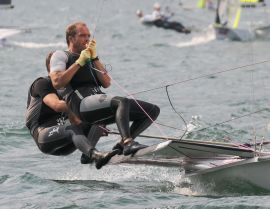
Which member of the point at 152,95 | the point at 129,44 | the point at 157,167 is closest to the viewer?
the point at 157,167

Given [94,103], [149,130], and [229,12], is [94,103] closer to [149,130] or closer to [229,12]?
[149,130]

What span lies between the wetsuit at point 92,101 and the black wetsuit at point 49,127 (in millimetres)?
148

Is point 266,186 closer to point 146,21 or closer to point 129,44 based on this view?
point 129,44

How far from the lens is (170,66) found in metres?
18.8

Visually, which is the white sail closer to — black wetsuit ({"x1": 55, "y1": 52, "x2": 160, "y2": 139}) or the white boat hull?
black wetsuit ({"x1": 55, "y1": 52, "x2": 160, "y2": 139})

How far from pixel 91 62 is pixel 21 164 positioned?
160 cm

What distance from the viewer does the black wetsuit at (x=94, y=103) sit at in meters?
6.36

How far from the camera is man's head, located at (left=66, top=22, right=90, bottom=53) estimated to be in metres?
6.38

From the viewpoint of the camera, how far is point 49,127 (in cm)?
668

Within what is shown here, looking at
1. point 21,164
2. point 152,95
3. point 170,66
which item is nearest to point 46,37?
point 170,66

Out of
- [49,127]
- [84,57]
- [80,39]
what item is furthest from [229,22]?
[84,57]

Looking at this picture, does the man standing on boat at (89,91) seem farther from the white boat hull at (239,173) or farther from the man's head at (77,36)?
the white boat hull at (239,173)

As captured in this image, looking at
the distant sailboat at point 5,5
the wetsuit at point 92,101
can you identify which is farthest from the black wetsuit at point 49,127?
the distant sailboat at point 5,5

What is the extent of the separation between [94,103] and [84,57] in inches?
14.9
